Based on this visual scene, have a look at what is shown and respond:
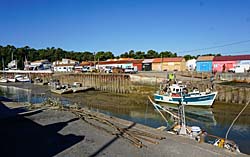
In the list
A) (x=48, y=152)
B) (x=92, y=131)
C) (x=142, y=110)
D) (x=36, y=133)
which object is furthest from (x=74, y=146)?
(x=142, y=110)

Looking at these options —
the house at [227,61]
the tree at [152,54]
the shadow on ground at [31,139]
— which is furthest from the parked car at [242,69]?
the tree at [152,54]

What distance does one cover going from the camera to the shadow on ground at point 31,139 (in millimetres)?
7938

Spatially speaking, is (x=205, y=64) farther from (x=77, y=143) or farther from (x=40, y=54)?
(x=40, y=54)

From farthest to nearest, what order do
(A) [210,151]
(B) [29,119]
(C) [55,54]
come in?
(C) [55,54] → (B) [29,119] → (A) [210,151]

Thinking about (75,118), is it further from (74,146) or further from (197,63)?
(197,63)

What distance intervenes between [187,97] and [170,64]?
3807 centimetres

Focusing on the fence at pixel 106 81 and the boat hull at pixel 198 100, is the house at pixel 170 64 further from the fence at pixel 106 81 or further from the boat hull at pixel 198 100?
the boat hull at pixel 198 100

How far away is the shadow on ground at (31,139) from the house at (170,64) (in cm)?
5218

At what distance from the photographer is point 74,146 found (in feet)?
27.3

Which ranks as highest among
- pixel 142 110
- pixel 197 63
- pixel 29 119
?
pixel 197 63

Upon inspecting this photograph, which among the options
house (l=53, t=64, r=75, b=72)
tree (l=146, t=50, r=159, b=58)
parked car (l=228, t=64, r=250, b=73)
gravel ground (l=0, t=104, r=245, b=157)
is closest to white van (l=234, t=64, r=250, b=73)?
parked car (l=228, t=64, r=250, b=73)

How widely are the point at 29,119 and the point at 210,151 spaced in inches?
374

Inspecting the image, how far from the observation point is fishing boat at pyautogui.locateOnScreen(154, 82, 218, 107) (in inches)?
998

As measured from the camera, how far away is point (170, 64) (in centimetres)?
6312
